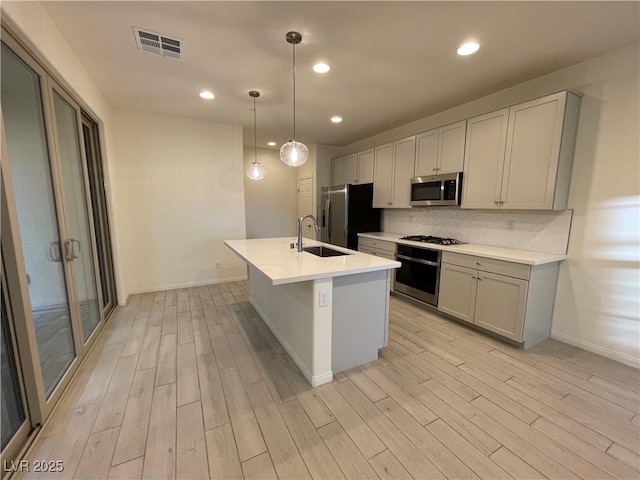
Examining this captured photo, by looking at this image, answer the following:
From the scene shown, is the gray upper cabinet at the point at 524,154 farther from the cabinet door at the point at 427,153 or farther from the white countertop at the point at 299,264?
the white countertop at the point at 299,264

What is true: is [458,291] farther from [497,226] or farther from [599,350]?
[599,350]

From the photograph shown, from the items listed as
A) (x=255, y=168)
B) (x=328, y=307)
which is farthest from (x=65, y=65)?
(x=328, y=307)

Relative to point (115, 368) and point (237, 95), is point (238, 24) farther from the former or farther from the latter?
point (115, 368)

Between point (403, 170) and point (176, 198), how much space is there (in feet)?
11.6

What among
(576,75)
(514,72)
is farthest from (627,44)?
(514,72)

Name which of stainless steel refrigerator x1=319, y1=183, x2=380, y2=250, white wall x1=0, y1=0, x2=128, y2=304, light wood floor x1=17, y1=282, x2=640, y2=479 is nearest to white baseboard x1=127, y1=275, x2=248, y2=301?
white wall x1=0, y1=0, x2=128, y2=304

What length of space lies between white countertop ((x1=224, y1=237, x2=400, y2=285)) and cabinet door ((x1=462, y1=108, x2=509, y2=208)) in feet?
5.20

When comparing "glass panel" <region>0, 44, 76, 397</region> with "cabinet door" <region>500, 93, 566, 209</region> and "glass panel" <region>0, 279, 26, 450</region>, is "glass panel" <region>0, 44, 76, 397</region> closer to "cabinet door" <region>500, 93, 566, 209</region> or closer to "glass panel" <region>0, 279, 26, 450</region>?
"glass panel" <region>0, 279, 26, 450</region>

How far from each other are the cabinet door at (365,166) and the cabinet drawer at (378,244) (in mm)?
1068

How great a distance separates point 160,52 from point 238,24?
2.78ft

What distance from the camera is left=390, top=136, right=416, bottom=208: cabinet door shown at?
3873 millimetres

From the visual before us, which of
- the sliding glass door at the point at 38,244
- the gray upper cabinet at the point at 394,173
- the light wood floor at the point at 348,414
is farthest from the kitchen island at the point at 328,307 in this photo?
the gray upper cabinet at the point at 394,173

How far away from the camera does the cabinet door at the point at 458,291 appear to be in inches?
112

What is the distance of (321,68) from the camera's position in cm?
253
